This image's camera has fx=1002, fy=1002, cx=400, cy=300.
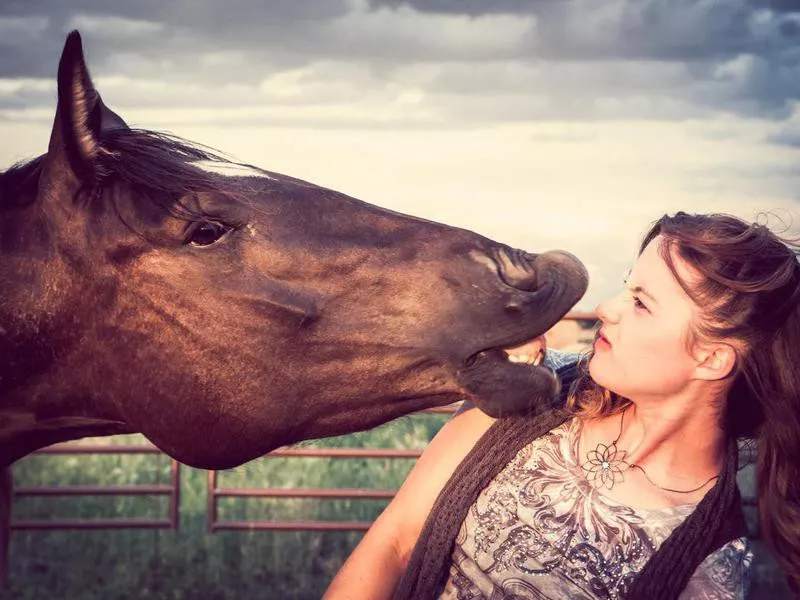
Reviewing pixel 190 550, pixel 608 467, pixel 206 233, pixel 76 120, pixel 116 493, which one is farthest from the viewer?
pixel 190 550

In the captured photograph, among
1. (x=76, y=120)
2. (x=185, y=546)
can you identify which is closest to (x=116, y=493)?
(x=185, y=546)

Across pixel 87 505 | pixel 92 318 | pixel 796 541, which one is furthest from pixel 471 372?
pixel 87 505

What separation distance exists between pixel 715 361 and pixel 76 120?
5.73 ft

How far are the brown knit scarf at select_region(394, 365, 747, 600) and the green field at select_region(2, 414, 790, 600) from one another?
163 inches

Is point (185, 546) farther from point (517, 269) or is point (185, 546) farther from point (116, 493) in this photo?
point (517, 269)

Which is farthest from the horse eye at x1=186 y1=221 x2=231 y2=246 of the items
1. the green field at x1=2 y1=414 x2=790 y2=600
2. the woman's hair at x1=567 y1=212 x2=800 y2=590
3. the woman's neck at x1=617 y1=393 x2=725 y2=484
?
the green field at x1=2 y1=414 x2=790 y2=600

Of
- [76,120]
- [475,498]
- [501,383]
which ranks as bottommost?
Answer: [475,498]

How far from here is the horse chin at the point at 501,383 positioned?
235 cm

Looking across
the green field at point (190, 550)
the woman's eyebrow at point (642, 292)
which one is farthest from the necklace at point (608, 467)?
the green field at point (190, 550)

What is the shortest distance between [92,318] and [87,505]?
22.4 ft

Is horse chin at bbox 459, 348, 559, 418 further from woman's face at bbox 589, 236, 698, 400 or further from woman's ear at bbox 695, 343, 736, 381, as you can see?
woman's ear at bbox 695, 343, 736, 381

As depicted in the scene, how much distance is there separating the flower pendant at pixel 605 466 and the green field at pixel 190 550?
4.20 m

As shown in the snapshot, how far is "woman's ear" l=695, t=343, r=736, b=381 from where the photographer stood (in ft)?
8.80

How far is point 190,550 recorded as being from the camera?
23.0 feet
